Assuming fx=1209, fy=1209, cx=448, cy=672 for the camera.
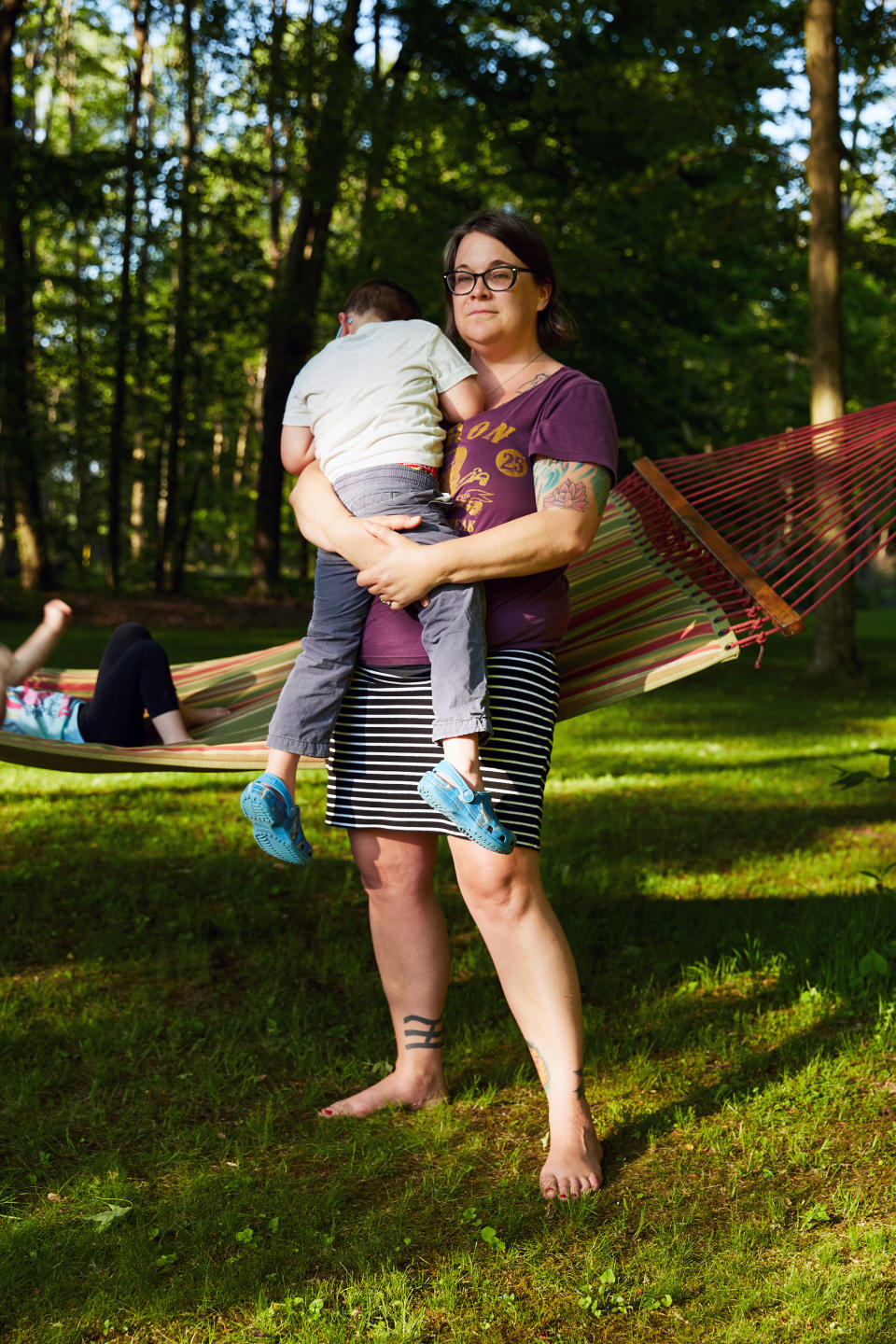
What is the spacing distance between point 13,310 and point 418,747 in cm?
1127

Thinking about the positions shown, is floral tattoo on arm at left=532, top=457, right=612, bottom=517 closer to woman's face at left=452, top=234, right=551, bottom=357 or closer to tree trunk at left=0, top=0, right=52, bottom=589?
woman's face at left=452, top=234, right=551, bottom=357

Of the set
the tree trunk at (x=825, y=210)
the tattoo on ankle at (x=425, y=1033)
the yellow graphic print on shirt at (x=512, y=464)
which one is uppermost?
the tree trunk at (x=825, y=210)

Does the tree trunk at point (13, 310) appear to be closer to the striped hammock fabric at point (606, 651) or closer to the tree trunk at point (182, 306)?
the tree trunk at point (182, 306)

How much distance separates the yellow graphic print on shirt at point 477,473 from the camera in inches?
81.1

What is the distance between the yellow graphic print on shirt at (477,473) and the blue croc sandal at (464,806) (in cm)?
44

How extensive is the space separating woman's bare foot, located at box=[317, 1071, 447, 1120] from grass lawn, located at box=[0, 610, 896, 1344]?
4 cm

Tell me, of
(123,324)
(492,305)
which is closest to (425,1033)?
(492,305)

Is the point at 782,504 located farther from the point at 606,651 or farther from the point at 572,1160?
the point at 572,1160

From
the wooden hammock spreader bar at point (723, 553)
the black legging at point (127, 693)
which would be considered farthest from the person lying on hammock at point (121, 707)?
the wooden hammock spreader bar at point (723, 553)

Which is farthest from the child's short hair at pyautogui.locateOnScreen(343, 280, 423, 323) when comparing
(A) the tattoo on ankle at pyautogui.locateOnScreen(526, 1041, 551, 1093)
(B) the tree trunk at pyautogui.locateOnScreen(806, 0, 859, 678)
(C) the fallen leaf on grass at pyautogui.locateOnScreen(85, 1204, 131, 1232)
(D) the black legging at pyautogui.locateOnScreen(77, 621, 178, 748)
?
(B) the tree trunk at pyautogui.locateOnScreen(806, 0, 859, 678)

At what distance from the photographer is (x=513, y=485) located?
6.74ft

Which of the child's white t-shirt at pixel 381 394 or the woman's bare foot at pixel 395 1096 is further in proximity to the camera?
the woman's bare foot at pixel 395 1096

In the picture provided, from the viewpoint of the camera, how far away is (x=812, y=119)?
7961 millimetres

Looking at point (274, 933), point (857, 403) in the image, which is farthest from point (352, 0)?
point (274, 933)
